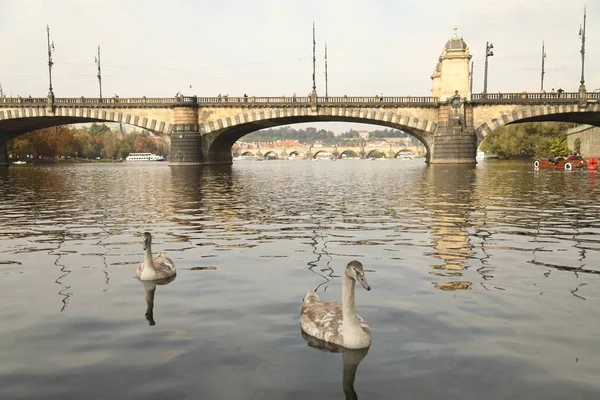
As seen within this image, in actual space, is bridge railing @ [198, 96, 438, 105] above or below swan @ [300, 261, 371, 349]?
above

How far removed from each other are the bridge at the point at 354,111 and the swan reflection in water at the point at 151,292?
53382mm

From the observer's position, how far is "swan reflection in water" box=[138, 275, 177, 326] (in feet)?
23.7

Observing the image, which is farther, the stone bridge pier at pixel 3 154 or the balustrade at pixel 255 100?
the stone bridge pier at pixel 3 154

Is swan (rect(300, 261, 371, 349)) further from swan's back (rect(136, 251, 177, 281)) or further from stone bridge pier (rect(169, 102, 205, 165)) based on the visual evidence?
stone bridge pier (rect(169, 102, 205, 165))

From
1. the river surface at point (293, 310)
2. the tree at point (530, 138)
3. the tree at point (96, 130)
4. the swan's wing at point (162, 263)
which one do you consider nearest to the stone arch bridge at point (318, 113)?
the tree at point (530, 138)

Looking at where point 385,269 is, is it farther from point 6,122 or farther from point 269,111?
point 6,122

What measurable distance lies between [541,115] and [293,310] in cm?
5865

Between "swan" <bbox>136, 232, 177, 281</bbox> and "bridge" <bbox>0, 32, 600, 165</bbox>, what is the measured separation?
174 feet

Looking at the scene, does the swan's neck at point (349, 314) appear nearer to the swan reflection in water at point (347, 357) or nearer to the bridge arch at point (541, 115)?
the swan reflection in water at point (347, 357)

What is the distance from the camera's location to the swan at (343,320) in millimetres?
5836

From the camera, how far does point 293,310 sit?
7496 millimetres

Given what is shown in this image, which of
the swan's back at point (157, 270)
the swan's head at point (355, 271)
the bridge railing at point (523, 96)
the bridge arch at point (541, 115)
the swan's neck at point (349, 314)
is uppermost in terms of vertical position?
the bridge railing at point (523, 96)

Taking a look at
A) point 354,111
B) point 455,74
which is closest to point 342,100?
point 354,111

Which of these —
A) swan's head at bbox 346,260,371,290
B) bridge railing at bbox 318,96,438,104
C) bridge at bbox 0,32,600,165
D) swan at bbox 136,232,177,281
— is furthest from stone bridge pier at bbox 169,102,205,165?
swan's head at bbox 346,260,371,290
